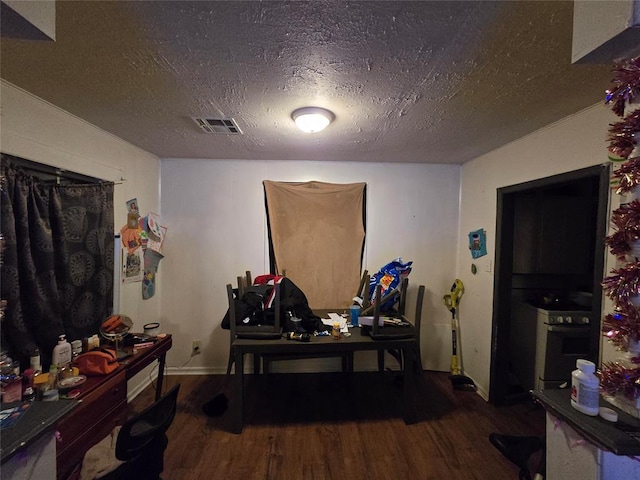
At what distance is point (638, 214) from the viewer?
812 mm

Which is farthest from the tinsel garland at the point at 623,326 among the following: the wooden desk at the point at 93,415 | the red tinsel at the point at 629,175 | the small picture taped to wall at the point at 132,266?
the small picture taped to wall at the point at 132,266

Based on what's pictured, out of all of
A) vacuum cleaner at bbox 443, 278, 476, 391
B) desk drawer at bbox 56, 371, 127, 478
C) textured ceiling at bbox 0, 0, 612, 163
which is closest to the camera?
textured ceiling at bbox 0, 0, 612, 163

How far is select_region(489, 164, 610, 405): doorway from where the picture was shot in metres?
2.32

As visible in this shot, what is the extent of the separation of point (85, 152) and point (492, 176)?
10.9 feet

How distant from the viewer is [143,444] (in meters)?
1.07

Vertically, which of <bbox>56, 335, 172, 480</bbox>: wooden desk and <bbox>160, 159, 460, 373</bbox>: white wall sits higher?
<bbox>160, 159, 460, 373</bbox>: white wall

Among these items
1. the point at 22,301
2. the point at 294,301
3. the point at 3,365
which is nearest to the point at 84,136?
the point at 22,301

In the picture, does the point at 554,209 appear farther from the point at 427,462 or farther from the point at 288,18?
the point at 288,18

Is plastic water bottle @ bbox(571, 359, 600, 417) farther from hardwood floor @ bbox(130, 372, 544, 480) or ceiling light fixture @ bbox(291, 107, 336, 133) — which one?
ceiling light fixture @ bbox(291, 107, 336, 133)

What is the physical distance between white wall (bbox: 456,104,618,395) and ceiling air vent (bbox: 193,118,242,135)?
223 centimetres

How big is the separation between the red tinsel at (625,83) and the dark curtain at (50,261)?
2.46 meters

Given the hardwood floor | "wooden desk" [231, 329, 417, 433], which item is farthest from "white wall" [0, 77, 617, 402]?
"wooden desk" [231, 329, 417, 433]

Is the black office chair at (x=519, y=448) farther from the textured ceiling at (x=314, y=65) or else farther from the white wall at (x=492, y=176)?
the textured ceiling at (x=314, y=65)

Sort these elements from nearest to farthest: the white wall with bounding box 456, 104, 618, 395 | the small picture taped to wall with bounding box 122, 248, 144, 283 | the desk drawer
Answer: the desk drawer, the white wall with bounding box 456, 104, 618, 395, the small picture taped to wall with bounding box 122, 248, 144, 283
